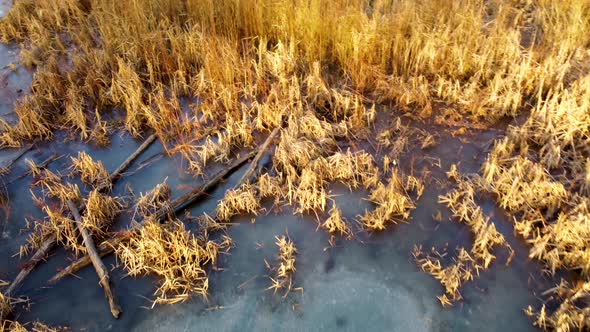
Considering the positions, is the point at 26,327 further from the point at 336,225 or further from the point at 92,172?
the point at 336,225

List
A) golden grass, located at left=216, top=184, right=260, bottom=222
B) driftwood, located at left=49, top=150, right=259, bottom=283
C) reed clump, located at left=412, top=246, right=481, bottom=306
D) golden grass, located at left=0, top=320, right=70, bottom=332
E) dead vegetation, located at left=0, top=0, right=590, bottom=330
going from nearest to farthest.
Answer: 1. golden grass, located at left=0, top=320, right=70, bottom=332
2. reed clump, located at left=412, top=246, right=481, bottom=306
3. driftwood, located at left=49, top=150, right=259, bottom=283
4. dead vegetation, located at left=0, top=0, right=590, bottom=330
5. golden grass, located at left=216, top=184, right=260, bottom=222

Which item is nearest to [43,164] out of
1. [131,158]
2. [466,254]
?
[131,158]

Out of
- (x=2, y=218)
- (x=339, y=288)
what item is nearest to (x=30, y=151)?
Result: (x=2, y=218)

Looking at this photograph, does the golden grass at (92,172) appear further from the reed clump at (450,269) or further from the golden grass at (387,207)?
the reed clump at (450,269)

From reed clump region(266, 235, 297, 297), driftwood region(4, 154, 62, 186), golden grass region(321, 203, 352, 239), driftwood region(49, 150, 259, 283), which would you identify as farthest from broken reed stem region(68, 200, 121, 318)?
golden grass region(321, 203, 352, 239)

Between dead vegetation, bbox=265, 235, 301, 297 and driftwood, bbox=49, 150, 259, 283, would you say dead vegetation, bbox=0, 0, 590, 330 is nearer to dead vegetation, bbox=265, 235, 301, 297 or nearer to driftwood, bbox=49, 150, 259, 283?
driftwood, bbox=49, 150, 259, 283

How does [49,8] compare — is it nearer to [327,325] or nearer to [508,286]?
[327,325]

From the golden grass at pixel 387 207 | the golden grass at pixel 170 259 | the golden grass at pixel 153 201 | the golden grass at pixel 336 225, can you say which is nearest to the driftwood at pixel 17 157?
the golden grass at pixel 153 201
